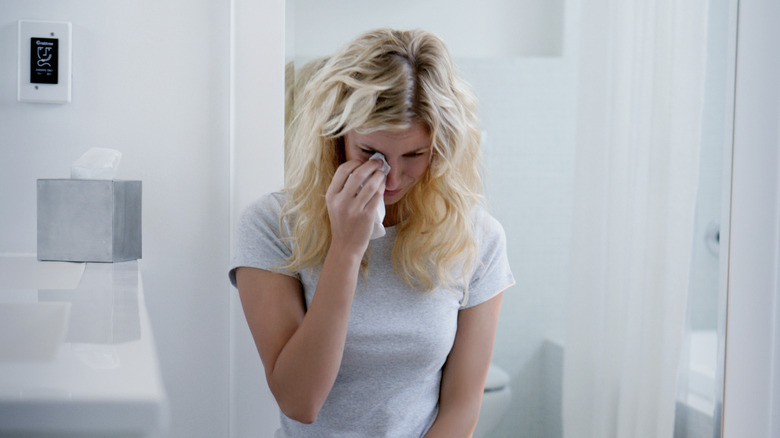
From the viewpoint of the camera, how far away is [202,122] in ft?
3.76

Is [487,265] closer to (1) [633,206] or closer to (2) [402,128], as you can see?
(2) [402,128]

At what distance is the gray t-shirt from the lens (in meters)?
0.99

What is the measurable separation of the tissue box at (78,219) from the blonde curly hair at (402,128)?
0.82 ft

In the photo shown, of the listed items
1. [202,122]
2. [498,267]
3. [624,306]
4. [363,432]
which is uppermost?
[202,122]

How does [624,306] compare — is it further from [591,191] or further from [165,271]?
[165,271]

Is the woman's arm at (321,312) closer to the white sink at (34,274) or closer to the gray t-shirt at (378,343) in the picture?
the gray t-shirt at (378,343)

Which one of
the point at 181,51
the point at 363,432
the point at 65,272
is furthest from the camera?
the point at 181,51

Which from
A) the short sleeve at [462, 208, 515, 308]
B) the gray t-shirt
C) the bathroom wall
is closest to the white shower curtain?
the short sleeve at [462, 208, 515, 308]

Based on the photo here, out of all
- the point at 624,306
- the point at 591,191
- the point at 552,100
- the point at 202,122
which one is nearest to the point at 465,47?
the point at 552,100

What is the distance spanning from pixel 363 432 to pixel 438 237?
31 cm

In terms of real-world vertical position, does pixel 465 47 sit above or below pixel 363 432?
above

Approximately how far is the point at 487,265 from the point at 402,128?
30 centimetres

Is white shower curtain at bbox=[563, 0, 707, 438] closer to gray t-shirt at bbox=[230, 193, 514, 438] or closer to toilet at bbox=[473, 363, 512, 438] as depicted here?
toilet at bbox=[473, 363, 512, 438]

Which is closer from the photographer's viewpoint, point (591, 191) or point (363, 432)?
point (363, 432)
